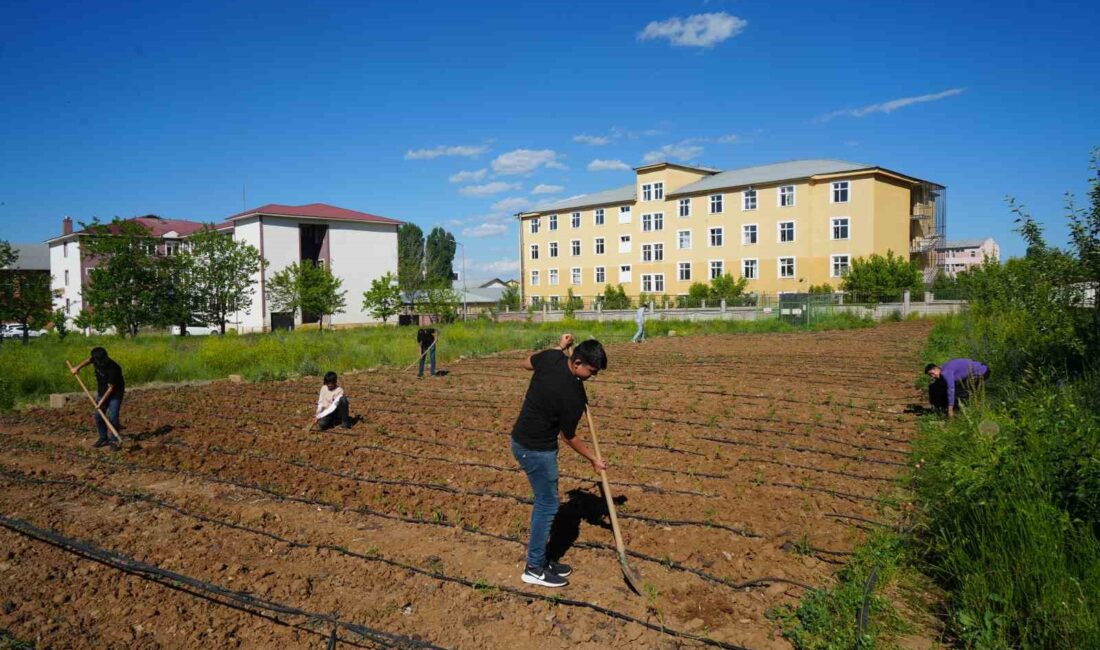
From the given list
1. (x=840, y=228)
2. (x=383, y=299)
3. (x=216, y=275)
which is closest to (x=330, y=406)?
(x=216, y=275)

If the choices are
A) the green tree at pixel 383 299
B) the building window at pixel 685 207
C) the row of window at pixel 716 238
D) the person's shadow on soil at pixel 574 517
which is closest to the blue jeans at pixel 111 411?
the person's shadow on soil at pixel 574 517

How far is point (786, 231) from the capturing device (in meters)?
41.0

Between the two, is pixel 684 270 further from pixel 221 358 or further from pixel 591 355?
pixel 591 355

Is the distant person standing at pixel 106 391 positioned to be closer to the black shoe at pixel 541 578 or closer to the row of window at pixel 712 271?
the black shoe at pixel 541 578

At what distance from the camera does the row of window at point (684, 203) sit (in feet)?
128

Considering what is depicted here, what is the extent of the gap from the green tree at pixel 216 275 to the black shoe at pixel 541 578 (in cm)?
3226

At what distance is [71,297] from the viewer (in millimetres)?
50094

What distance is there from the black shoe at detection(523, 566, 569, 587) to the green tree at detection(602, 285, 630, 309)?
39428 millimetres

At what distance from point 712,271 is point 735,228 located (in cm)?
303

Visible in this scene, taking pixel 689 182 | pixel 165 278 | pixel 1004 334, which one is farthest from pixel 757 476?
pixel 689 182

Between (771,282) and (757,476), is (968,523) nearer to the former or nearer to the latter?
(757,476)

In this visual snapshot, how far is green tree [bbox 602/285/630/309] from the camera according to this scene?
44.1m

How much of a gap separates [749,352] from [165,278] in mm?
24240

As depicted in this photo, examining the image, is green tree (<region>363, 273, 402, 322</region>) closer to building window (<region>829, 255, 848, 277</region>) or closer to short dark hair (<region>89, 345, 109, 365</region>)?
building window (<region>829, 255, 848, 277</region>)
